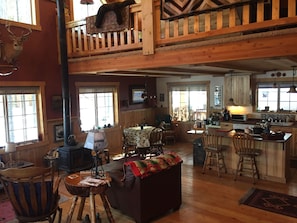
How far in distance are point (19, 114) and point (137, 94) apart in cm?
421

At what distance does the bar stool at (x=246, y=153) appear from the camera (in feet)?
17.9

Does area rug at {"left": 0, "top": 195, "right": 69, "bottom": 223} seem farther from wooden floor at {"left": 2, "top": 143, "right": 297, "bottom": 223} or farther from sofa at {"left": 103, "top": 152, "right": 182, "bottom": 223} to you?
sofa at {"left": 103, "top": 152, "right": 182, "bottom": 223}

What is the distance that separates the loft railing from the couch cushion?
5.96ft

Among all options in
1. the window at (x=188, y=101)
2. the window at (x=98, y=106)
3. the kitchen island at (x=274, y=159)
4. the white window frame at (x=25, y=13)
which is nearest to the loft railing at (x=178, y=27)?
the white window frame at (x=25, y=13)

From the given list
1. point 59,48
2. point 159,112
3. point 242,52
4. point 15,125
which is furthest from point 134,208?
point 159,112

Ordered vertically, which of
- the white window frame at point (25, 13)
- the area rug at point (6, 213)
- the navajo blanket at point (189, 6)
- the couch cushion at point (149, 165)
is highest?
the white window frame at point (25, 13)

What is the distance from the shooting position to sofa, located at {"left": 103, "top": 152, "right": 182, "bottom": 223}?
3.72 metres

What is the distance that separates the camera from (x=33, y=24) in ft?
19.9

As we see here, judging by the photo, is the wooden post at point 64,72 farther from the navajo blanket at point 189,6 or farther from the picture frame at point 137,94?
the picture frame at point 137,94

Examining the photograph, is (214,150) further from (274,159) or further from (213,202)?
(213,202)

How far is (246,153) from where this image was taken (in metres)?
5.42

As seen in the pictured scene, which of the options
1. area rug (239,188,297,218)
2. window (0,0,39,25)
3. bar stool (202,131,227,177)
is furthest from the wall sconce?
area rug (239,188,297,218)

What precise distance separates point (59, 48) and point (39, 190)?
13.3 ft

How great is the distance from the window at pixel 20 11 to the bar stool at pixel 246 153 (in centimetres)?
522
